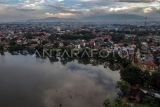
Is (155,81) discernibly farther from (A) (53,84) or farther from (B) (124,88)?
(A) (53,84)

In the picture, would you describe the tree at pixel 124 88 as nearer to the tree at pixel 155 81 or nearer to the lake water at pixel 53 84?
the lake water at pixel 53 84

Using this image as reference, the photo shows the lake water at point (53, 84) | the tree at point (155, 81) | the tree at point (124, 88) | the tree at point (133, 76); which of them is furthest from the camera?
the tree at point (133, 76)

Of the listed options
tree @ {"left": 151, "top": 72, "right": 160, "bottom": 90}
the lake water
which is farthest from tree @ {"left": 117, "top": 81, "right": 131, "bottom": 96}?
tree @ {"left": 151, "top": 72, "right": 160, "bottom": 90}

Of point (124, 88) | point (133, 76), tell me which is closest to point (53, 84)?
point (133, 76)

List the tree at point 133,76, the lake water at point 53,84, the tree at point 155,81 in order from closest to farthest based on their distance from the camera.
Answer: the lake water at point 53,84 < the tree at point 155,81 < the tree at point 133,76

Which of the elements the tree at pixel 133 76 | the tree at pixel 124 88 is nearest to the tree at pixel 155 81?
the tree at pixel 133 76

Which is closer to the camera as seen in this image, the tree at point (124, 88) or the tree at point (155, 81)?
the tree at point (124, 88)

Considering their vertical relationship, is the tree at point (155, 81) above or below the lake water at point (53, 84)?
above

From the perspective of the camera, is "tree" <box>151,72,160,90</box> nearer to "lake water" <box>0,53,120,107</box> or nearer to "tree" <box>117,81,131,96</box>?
"tree" <box>117,81,131,96</box>
